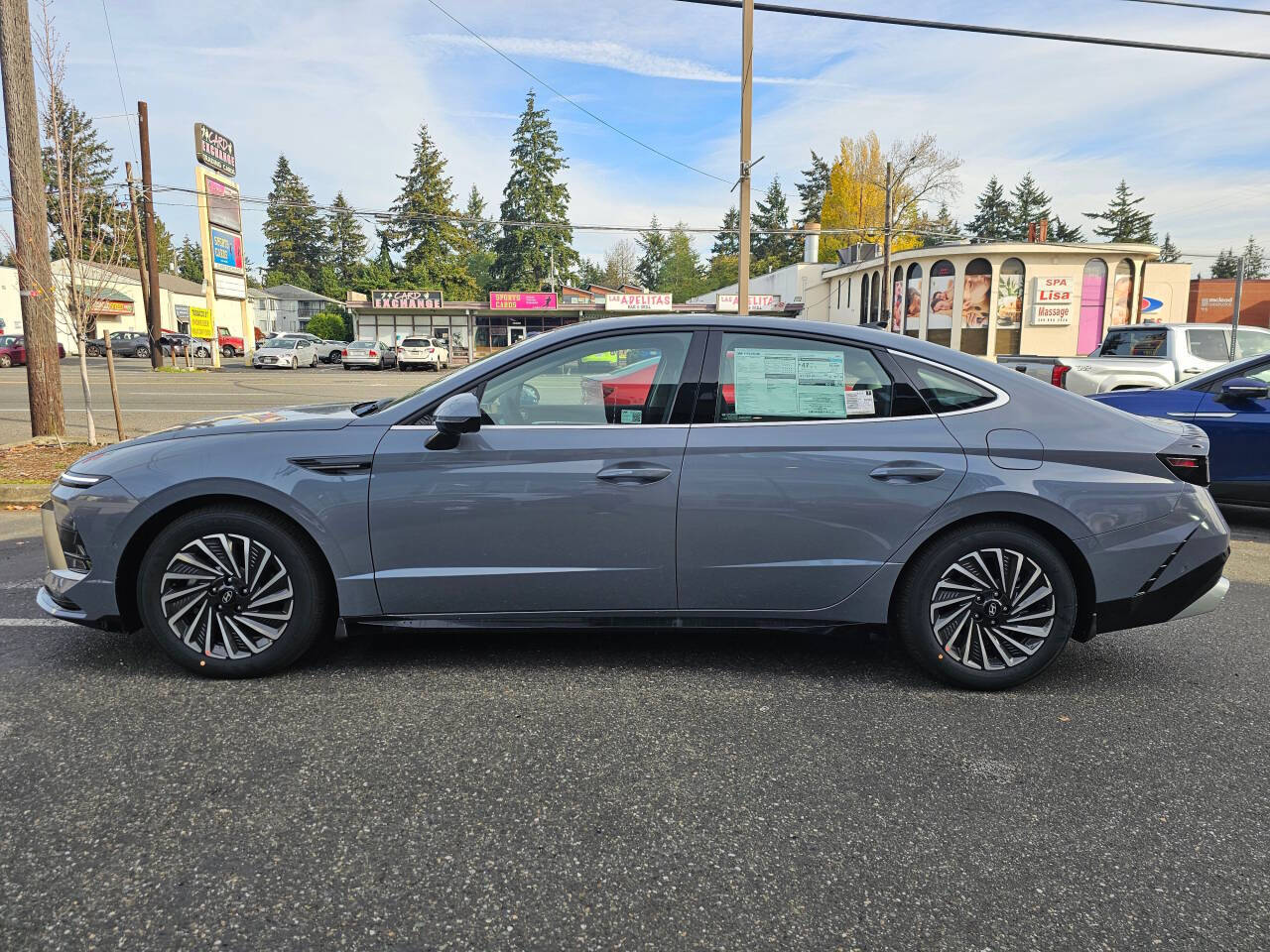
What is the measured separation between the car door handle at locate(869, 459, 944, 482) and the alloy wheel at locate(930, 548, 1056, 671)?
0.37 m

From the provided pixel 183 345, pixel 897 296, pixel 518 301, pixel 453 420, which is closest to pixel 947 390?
pixel 453 420

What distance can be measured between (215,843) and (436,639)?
1756 mm

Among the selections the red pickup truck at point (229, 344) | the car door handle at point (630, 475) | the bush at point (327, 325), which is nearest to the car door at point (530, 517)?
the car door handle at point (630, 475)

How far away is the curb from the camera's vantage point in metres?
7.49

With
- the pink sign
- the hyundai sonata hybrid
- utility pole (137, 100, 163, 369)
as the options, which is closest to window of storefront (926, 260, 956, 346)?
the pink sign

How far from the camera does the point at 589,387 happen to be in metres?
3.58

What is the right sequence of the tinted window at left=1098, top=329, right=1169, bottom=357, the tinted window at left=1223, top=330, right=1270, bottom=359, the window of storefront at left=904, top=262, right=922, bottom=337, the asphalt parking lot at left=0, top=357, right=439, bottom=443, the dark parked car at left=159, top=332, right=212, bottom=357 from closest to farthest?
the tinted window at left=1223, top=330, right=1270, bottom=359 → the tinted window at left=1098, top=329, right=1169, bottom=357 → the asphalt parking lot at left=0, top=357, right=439, bottom=443 → the window of storefront at left=904, top=262, right=922, bottom=337 → the dark parked car at left=159, top=332, right=212, bottom=357

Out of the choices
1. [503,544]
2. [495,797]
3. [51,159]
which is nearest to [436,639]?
[503,544]

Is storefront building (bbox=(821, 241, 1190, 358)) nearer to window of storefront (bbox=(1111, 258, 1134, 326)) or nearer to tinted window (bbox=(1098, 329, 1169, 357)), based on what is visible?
window of storefront (bbox=(1111, 258, 1134, 326))

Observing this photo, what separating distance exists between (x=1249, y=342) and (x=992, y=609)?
1092cm

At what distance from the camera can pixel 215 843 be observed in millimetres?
2363

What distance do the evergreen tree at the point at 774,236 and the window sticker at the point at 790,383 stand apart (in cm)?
9205

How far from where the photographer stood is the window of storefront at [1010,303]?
39.0 metres

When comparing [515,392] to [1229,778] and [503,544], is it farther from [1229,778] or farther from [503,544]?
[1229,778]
